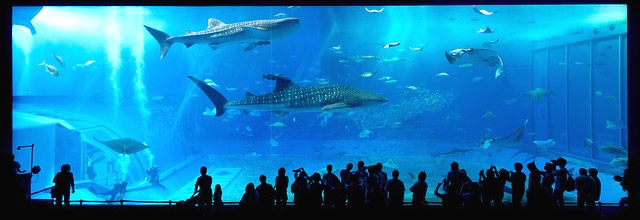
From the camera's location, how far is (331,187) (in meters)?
4.95

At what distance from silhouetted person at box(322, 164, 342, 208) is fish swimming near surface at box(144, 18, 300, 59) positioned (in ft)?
10.8

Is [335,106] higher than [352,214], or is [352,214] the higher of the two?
[335,106]

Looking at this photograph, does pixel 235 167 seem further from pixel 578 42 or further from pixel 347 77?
pixel 578 42

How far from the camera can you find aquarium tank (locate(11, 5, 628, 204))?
10.0 m

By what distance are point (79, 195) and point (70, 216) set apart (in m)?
6.22

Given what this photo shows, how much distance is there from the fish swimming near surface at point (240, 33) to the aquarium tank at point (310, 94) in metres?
0.03

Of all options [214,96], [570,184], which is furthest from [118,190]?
[570,184]

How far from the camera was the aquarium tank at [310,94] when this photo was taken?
10008 millimetres

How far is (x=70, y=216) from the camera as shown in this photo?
4.73 meters

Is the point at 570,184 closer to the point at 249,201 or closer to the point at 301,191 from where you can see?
the point at 301,191

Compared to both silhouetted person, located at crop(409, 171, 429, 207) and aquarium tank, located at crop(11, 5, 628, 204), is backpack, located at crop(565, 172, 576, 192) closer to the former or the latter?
silhouetted person, located at crop(409, 171, 429, 207)

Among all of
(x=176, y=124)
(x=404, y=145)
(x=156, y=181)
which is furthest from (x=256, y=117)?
(x=156, y=181)

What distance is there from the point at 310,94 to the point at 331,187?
2440mm

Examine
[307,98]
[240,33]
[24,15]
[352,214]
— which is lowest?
[352,214]
